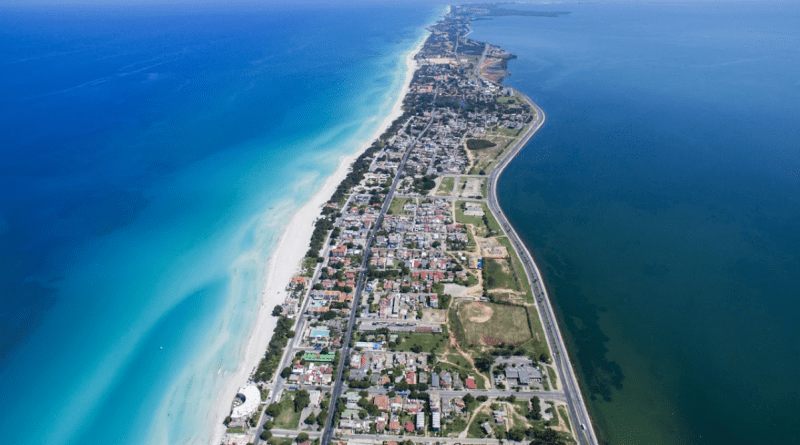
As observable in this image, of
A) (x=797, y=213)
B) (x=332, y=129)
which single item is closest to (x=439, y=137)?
(x=332, y=129)

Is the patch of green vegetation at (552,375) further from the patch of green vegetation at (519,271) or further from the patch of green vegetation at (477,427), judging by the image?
the patch of green vegetation at (519,271)

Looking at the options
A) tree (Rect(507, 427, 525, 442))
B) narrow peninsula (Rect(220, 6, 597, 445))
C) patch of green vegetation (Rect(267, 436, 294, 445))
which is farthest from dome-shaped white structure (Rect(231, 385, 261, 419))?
tree (Rect(507, 427, 525, 442))

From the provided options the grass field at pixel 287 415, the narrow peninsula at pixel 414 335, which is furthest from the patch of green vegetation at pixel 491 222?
the grass field at pixel 287 415

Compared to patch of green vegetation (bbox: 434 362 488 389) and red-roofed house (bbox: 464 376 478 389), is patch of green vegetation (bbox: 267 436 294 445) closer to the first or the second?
patch of green vegetation (bbox: 434 362 488 389)

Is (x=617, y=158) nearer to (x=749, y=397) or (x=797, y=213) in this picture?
(x=797, y=213)

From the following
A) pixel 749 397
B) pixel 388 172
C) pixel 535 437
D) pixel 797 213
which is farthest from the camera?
pixel 388 172

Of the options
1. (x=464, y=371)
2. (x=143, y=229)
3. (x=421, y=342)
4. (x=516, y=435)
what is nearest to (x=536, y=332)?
(x=464, y=371)

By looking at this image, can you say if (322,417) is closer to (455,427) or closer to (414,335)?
(455,427)

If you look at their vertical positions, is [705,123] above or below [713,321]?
above
